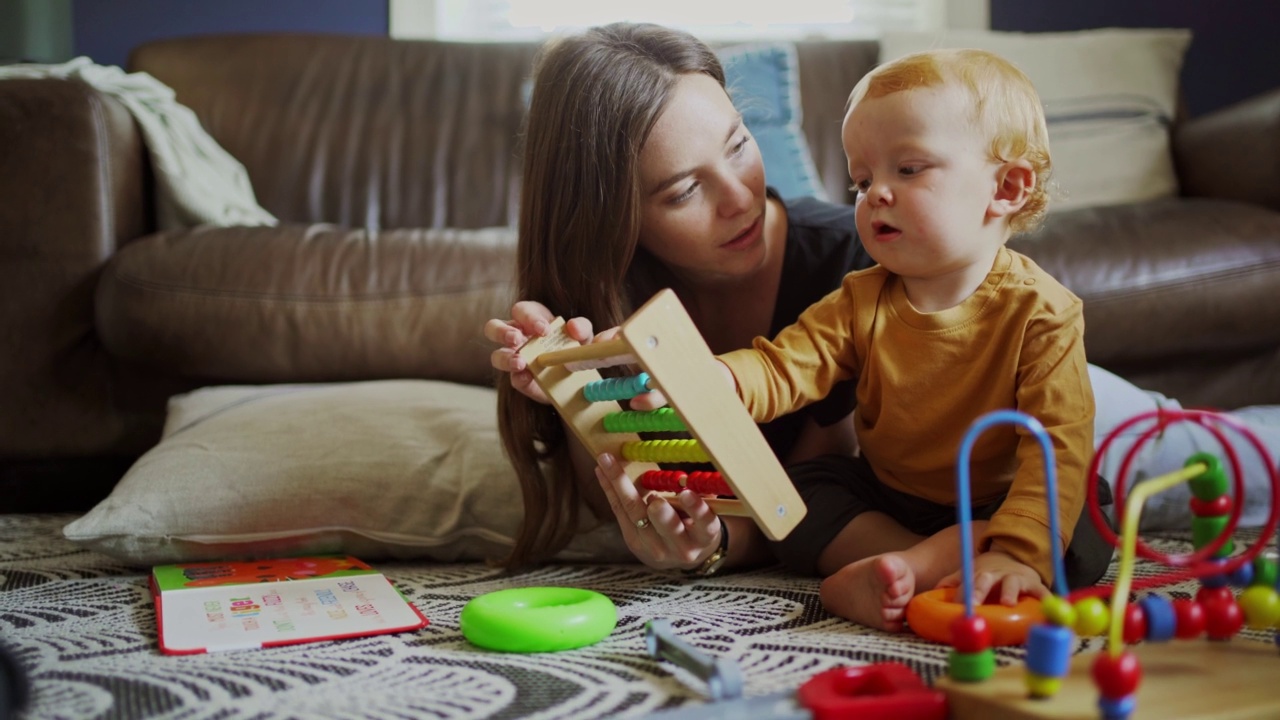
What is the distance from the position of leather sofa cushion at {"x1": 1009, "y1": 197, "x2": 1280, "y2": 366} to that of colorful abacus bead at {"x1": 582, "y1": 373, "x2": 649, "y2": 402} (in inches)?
37.7

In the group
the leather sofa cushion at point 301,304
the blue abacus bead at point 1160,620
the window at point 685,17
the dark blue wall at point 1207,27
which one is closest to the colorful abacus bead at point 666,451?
the blue abacus bead at point 1160,620

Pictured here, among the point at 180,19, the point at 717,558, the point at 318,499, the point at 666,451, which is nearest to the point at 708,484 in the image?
the point at 666,451

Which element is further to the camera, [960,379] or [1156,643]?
[960,379]

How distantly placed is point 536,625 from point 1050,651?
411mm

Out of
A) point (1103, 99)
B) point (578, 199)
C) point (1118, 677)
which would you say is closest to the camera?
point (1118, 677)

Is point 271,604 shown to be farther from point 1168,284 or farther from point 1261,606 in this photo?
point 1168,284

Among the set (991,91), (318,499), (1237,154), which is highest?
(991,91)

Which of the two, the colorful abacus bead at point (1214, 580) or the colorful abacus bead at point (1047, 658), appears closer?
the colorful abacus bead at point (1047, 658)

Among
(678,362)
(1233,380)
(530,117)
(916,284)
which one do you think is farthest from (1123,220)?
(678,362)

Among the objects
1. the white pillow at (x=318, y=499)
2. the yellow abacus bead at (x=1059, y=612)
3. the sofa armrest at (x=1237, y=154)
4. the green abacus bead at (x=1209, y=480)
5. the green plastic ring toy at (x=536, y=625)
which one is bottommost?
the white pillow at (x=318, y=499)

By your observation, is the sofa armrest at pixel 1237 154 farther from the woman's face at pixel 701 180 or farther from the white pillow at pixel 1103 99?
the woman's face at pixel 701 180

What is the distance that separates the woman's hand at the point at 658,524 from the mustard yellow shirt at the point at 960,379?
0.13 m

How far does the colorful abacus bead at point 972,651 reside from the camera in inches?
26.6

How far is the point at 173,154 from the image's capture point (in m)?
1.84
